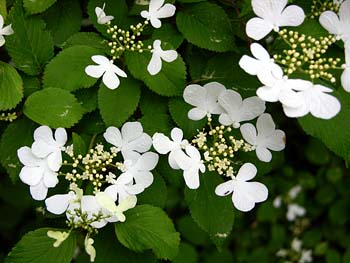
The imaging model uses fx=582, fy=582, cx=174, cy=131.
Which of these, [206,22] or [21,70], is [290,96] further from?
[21,70]

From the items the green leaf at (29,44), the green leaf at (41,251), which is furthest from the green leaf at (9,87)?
the green leaf at (41,251)

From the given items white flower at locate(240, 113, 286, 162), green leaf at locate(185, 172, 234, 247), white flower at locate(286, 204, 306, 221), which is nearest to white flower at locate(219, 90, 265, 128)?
white flower at locate(240, 113, 286, 162)

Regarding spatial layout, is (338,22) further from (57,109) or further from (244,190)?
(57,109)

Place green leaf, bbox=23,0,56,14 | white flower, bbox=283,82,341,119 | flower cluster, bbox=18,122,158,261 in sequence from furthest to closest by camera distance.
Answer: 1. green leaf, bbox=23,0,56,14
2. flower cluster, bbox=18,122,158,261
3. white flower, bbox=283,82,341,119

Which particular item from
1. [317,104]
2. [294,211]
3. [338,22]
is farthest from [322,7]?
[294,211]

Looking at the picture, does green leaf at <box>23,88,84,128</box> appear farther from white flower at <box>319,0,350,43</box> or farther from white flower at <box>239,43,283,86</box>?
white flower at <box>319,0,350,43</box>
